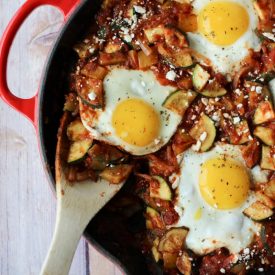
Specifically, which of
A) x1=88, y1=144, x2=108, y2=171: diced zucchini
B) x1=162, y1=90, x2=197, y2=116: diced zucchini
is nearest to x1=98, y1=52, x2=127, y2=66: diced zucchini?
x1=162, y1=90, x2=197, y2=116: diced zucchini

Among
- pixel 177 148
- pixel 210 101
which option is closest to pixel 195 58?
pixel 210 101

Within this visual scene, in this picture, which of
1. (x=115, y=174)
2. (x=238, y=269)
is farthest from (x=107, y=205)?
(x=238, y=269)

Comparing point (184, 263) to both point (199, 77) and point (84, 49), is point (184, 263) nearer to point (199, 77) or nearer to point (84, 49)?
point (199, 77)

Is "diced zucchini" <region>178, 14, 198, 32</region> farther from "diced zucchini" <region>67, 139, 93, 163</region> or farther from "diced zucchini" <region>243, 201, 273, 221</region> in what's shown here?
"diced zucchini" <region>243, 201, 273, 221</region>

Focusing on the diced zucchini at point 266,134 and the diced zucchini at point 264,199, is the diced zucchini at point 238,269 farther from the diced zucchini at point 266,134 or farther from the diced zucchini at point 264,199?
the diced zucchini at point 266,134

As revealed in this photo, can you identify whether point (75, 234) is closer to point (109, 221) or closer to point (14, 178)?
point (109, 221)

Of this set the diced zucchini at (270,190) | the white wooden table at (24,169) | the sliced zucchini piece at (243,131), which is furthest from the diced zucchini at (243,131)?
the white wooden table at (24,169)
